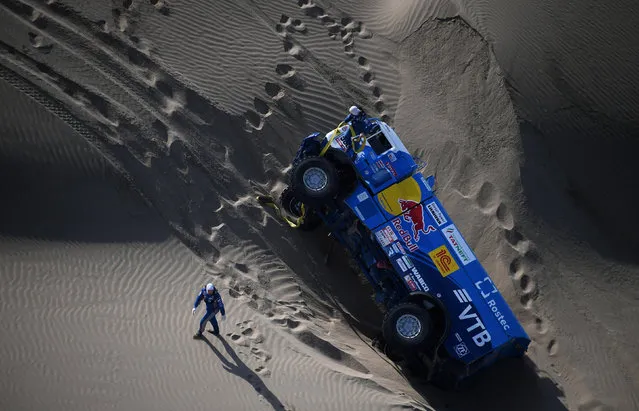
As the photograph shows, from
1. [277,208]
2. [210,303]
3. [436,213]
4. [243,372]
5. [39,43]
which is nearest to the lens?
[243,372]

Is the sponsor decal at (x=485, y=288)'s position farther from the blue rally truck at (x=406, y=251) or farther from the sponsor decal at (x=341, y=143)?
the sponsor decal at (x=341, y=143)

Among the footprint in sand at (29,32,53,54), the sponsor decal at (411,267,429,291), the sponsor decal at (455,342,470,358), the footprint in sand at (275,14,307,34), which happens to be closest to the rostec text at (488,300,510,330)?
the sponsor decal at (455,342,470,358)

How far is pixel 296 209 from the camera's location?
1419cm

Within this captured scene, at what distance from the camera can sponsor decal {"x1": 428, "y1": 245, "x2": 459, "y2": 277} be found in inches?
493

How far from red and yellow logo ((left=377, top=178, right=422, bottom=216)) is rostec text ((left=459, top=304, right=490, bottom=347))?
1934 millimetres

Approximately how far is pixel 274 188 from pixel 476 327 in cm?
482

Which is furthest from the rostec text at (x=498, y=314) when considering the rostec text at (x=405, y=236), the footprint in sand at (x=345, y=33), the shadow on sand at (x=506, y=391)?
the footprint in sand at (x=345, y=33)

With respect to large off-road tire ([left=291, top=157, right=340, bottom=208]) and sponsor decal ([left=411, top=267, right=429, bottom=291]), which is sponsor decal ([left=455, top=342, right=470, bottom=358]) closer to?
sponsor decal ([left=411, top=267, right=429, bottom=291])

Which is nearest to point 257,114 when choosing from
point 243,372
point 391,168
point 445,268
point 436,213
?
point 391,168

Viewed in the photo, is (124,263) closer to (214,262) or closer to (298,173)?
(214,262)

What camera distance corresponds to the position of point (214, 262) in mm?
13438

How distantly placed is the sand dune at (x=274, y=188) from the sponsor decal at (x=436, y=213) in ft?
7.26

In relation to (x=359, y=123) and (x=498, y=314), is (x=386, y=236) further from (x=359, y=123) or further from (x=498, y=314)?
(x=498, y=314)

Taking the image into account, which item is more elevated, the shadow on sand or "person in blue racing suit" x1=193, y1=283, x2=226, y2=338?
"person in blue racing suit" x1=193, y1=283, x2=226, y2=338
